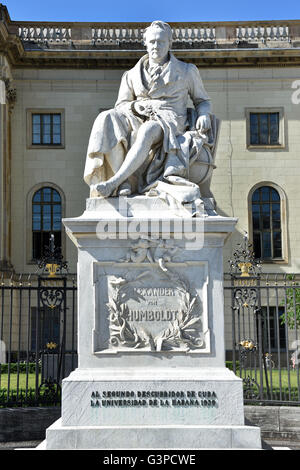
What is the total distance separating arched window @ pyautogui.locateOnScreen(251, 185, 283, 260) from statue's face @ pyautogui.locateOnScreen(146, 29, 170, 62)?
26462mm

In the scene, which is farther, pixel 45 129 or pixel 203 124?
pixel 45 129

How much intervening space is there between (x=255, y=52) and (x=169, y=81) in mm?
27547

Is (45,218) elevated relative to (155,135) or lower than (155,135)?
elevated

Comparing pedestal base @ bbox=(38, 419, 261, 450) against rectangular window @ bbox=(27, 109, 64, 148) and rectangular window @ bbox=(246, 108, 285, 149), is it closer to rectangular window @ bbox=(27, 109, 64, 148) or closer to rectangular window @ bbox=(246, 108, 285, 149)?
rectangular window @ bbox=(27, 109, 64, 148)

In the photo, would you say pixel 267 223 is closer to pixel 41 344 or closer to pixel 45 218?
pixel 45 218

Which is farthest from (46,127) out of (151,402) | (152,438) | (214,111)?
(152,438)

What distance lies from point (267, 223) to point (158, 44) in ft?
88.9

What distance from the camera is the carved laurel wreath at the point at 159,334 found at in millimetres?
7332

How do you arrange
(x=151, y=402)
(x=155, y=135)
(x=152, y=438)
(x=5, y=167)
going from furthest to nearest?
(x=5, y=167) < (x=155, y=135) < (x=151, y=402) < (x=152, y=438)

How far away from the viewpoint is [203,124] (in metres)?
8.17

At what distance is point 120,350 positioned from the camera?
7.30m

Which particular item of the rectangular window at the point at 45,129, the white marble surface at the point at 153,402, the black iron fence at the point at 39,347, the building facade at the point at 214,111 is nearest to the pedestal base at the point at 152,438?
the white marble surface at the point at 153,402

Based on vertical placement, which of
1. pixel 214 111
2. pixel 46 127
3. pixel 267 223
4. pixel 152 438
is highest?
pixel 214 111

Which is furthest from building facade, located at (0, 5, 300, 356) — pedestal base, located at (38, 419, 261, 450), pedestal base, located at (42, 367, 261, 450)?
pedestal base, located at (38, 419, 261, 450)
